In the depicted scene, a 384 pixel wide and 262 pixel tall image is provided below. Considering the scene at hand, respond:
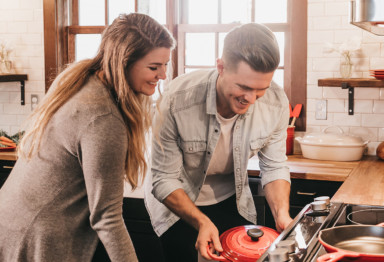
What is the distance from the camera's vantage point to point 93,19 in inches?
172

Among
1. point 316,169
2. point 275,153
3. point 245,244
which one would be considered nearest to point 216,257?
point 245,244

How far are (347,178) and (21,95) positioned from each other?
2.98 meters

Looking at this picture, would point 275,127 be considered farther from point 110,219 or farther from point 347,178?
point 110,219

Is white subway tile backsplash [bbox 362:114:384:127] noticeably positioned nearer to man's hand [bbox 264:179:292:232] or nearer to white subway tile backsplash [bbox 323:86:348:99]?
white subway tile backsplash [bbox 323:86:348:99]

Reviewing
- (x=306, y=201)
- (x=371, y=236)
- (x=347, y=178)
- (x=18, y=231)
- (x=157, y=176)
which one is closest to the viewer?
(x=371, y=236)

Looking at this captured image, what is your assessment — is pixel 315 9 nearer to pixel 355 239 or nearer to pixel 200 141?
pixel 200 141

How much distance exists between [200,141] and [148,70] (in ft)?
2.21

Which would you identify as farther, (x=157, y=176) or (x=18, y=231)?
(x=157, y=176)

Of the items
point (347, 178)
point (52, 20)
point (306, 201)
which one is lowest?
point (306, 201)

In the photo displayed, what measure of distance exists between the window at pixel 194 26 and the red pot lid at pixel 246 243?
2.32m

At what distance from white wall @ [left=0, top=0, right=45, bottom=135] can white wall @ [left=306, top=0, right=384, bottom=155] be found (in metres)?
2.34

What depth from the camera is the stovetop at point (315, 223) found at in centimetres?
132

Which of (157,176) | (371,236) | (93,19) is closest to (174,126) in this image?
(157,176)

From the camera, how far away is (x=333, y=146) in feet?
11.1
